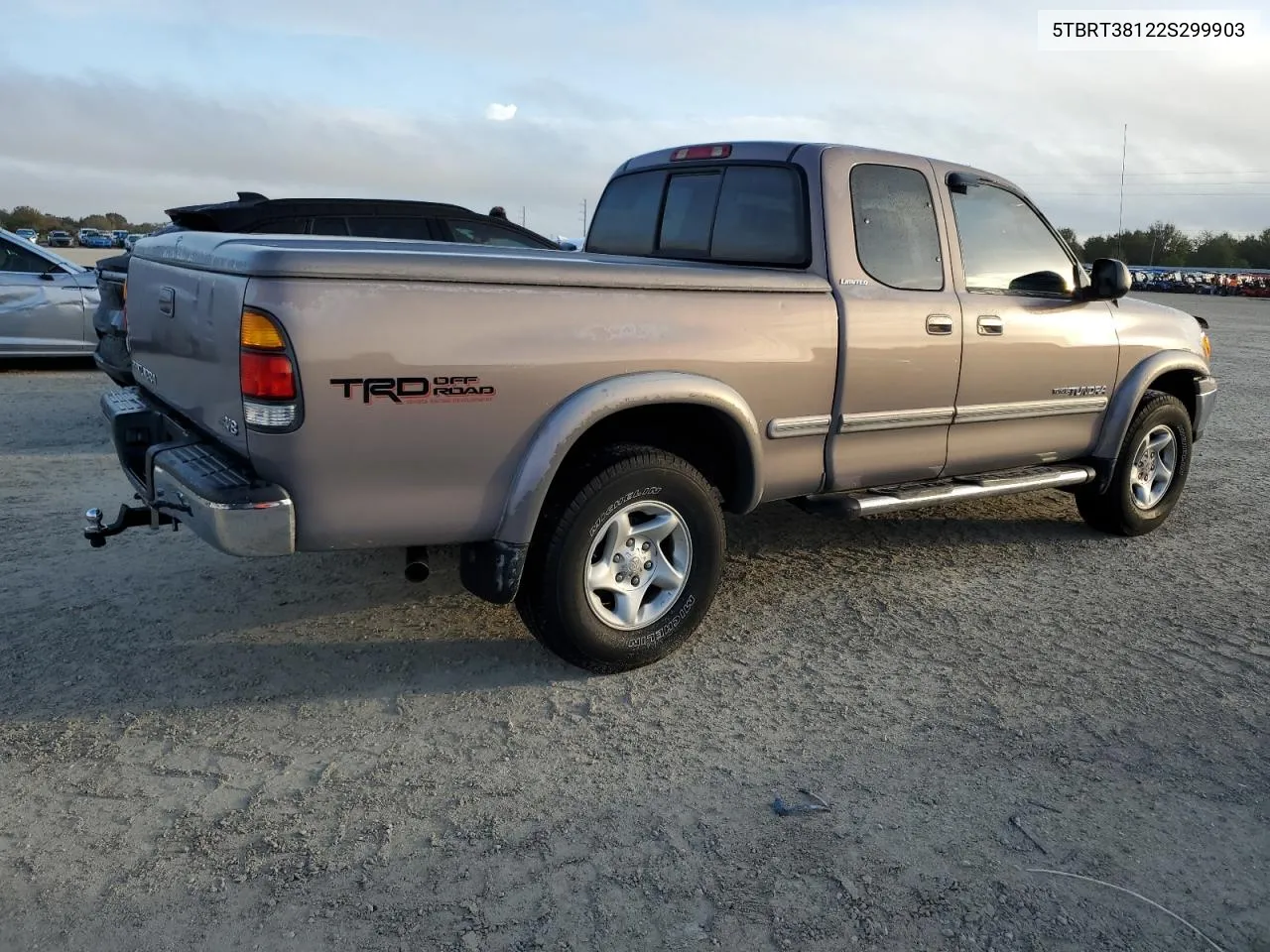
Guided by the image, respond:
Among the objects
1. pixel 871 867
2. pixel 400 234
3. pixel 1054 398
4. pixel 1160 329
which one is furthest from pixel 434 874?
pixel 400 234

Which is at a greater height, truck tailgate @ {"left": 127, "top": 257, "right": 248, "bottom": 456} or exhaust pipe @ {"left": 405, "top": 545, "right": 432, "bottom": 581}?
truck tailgate @ {"left": 127, "top": 257, "right": 248, "bottom": 456}

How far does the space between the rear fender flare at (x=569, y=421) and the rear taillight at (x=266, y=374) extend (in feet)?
2.58

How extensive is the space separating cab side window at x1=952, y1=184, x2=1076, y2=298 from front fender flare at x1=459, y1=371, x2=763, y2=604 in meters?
1.92

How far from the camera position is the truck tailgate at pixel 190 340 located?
10.5ft

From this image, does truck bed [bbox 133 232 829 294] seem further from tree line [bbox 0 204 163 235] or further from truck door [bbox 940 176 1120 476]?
tree line [bbox 0 204 163 235]

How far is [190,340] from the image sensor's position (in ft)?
11.6

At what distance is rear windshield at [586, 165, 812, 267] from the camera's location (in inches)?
179

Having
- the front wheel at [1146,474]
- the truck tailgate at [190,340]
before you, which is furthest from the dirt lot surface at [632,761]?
the truck tailgate at [190,340]

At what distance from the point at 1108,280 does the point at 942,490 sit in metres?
1.46

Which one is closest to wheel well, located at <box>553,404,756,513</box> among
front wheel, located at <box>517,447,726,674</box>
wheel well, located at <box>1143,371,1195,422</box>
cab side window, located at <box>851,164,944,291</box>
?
front wheel, located at <box>517,447,726,674</box>

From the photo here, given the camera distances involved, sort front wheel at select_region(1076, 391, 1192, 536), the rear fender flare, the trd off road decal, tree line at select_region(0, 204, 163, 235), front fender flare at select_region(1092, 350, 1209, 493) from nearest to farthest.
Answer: the trd off road decal, the rear fender flare, front fender flare at select_region(1092, 350, 1209, 493), front wheel at select_region(1076, 391, 1192, 536), tree line at select_region(0, 204, 163, 235)

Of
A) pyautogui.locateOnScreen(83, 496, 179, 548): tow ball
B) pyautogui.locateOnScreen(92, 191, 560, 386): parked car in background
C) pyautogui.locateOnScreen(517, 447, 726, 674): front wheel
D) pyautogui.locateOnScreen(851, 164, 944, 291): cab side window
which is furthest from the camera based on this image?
pyautogui.locateOnScreen(92, 191, 560, 386): parked car in background

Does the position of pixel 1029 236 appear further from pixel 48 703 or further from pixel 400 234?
pixel 400 234

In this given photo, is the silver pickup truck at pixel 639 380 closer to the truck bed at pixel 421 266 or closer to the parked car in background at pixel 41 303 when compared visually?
the truck bed at pixel 421 266
